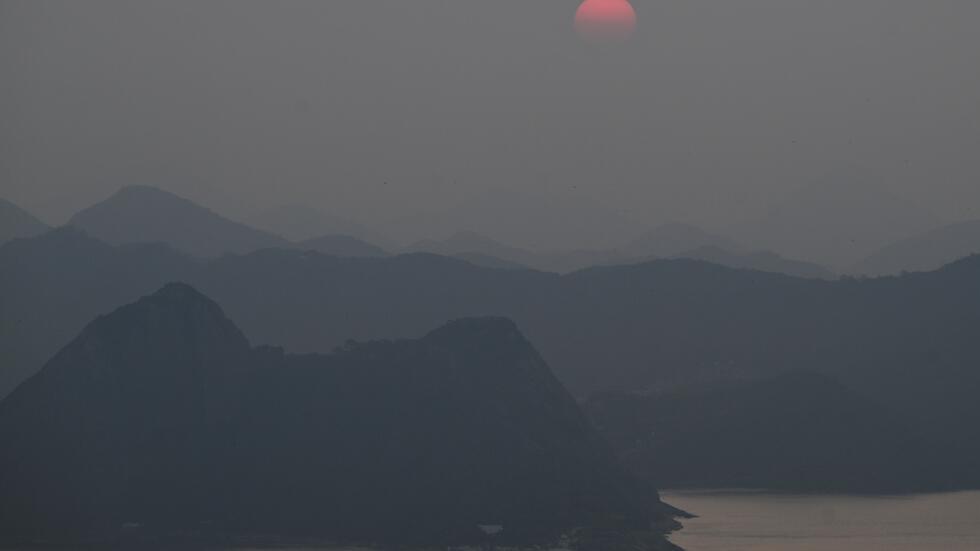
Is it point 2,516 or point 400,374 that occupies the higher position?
point 400,374

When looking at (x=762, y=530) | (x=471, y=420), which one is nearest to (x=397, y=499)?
(x=471, y=420)

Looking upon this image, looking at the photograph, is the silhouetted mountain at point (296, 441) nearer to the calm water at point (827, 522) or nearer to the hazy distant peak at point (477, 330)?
the hazy distant peak at point (477, 330)

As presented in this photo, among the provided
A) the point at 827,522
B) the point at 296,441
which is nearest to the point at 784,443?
the point at 827,522

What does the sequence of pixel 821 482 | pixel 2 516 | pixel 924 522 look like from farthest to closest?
pixel 821 482, pixel 924 522, pixel 2 516

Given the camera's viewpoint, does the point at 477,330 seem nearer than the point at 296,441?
No

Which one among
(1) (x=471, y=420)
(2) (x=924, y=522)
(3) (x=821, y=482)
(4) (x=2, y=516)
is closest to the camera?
(4) (x=2, y=516)

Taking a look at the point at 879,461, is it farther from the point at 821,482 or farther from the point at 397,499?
the point at 397,499

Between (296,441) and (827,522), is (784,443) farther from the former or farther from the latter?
(296,441)
